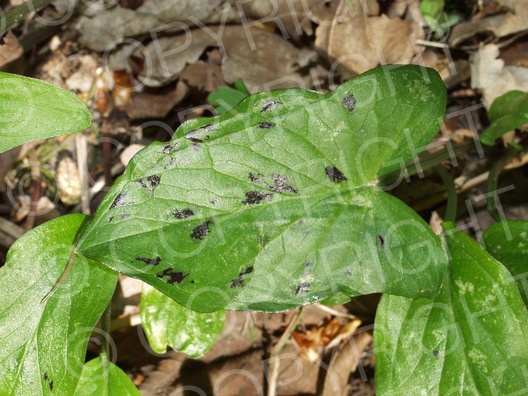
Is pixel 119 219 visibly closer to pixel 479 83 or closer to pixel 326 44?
pixel 326 44

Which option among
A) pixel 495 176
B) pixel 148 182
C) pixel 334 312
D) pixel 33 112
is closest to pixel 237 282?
pixel 148 182

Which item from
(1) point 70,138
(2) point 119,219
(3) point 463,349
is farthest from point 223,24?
(3) point 463,349

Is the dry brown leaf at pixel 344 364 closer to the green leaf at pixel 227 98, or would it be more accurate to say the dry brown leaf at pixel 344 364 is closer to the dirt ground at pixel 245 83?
the dirt ground at pixel 245 83

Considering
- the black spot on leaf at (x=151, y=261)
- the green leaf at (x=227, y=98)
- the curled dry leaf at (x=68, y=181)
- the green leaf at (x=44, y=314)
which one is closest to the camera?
the black spot on leaf at (x=151, y=261)

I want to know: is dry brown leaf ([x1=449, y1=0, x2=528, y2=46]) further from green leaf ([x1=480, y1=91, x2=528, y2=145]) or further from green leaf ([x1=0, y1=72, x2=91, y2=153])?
green leaf ([x1=0, y1=72, x2=91, y2=153])

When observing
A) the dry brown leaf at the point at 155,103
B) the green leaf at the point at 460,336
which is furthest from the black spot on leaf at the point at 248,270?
the dry brown leaf at the point at 155,103

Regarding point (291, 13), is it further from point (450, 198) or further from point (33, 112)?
point (33, 112)
